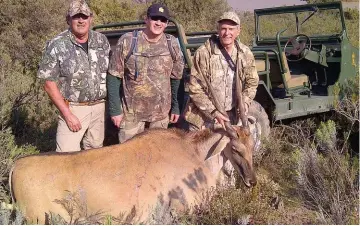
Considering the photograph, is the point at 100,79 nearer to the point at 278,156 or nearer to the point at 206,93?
the point at 206,93

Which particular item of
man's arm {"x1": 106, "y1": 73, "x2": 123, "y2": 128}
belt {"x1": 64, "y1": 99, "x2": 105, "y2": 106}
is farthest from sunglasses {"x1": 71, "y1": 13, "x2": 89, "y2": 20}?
belt {"x1": 64, "y1": 99, "x2": 105, "y2": 106}

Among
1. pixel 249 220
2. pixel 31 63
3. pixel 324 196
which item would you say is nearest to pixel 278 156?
pixel 324 196

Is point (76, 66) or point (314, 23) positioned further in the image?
point (314, 23)

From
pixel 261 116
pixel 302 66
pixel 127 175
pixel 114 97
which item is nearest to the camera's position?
pixel 127 175

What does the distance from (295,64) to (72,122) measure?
4823mm

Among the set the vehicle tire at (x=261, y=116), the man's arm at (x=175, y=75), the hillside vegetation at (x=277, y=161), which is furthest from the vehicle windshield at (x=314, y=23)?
the man's arm at (x=175, y=75)

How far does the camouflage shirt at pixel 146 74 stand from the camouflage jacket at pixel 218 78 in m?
0.31

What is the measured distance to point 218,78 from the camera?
494 cm

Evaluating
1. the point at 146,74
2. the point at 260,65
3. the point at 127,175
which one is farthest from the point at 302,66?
the point at 127,175

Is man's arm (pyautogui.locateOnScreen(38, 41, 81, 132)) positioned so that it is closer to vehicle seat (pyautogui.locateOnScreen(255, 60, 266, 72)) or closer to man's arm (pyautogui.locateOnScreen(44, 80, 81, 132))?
man's arm (pyautogui.locateOnScreen(44, 80, 81, 132))

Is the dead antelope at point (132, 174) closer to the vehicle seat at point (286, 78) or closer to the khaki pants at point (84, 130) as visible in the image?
the khaki pants at point (84, 130)

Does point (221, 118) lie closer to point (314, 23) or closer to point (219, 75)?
point (219, 75)

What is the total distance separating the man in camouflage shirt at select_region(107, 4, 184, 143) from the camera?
493 centimetres

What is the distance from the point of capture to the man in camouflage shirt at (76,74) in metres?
4.80
